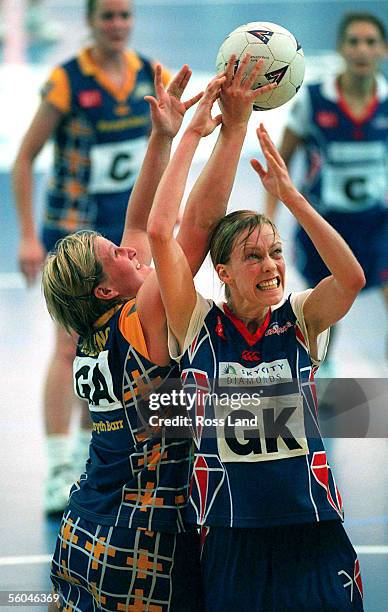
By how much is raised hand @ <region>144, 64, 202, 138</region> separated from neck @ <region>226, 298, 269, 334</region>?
1.78 ft

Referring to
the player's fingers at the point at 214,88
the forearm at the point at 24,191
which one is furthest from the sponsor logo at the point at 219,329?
the forearm at the point at 24,191

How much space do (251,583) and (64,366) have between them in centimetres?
241

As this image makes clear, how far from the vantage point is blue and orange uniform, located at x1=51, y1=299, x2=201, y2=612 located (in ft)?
9.97

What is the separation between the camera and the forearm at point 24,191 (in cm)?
538

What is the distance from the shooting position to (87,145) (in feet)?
18.0

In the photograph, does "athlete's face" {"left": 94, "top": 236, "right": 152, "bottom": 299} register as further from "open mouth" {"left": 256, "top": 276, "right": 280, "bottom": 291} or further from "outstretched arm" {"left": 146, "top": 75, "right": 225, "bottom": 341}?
"open mouth" {"left": 256, "top": 276, "right": 280, "bottom": 291}

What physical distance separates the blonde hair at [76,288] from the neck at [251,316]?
37 centimetres

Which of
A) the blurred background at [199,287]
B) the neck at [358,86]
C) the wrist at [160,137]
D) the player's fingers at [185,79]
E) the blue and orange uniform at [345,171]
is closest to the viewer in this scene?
the player's fingers at [185,79]

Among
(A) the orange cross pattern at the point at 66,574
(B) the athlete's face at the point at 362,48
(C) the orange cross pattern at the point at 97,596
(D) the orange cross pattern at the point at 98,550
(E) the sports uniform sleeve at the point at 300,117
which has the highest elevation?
(B) the athlete's face at the point at 362,48

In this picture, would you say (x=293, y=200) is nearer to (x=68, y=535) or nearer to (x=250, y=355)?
(x=250, y=355)

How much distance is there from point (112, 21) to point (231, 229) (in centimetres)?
278

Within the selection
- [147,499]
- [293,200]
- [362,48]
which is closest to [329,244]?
[293,200]

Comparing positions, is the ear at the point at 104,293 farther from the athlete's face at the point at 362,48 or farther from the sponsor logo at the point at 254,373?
the athlete's face at the point at 362,48

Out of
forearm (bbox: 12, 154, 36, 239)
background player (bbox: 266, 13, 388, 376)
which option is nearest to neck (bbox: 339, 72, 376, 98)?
background player (bbox: 266, 13, 388, 376)
